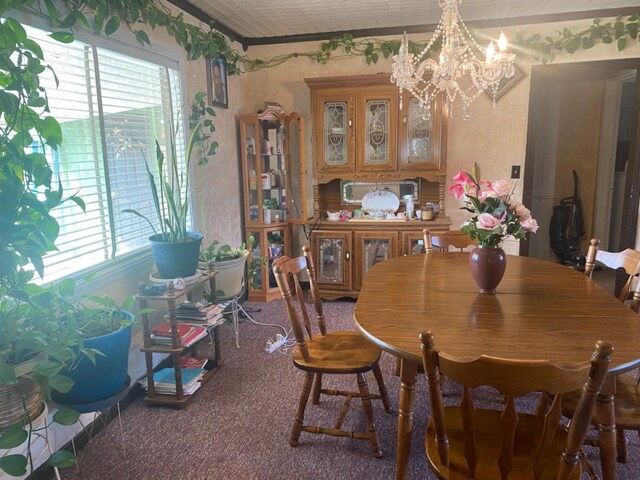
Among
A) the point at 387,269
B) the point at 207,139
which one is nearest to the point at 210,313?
the point at 387,269

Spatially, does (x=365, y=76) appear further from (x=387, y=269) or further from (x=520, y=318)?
(x=520, y=318)

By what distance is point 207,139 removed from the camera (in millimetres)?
3518

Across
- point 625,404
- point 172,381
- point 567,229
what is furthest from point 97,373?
point 567,229

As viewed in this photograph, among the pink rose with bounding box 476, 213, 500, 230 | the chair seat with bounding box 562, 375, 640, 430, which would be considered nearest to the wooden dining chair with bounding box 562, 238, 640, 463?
the chair seat with bounding box 562, 375, 640, 430

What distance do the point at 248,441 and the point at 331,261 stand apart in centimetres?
210

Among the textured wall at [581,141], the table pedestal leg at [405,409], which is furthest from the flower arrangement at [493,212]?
the textured wall at [581,141]

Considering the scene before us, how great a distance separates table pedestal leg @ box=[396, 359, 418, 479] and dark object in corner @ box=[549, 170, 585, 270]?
175 inches

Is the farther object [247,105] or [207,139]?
[247,105]

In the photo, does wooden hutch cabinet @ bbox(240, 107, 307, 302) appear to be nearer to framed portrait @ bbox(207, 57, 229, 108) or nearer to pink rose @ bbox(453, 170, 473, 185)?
framed portrait @ bbox(207, 57, 229, 108)

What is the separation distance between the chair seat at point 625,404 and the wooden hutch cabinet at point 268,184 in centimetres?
274

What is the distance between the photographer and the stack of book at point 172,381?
8.33 feet

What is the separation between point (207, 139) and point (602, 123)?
436 centimetres

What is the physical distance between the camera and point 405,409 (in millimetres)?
1526

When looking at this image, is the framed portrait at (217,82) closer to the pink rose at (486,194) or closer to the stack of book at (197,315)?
the stack of book at (197,315)
